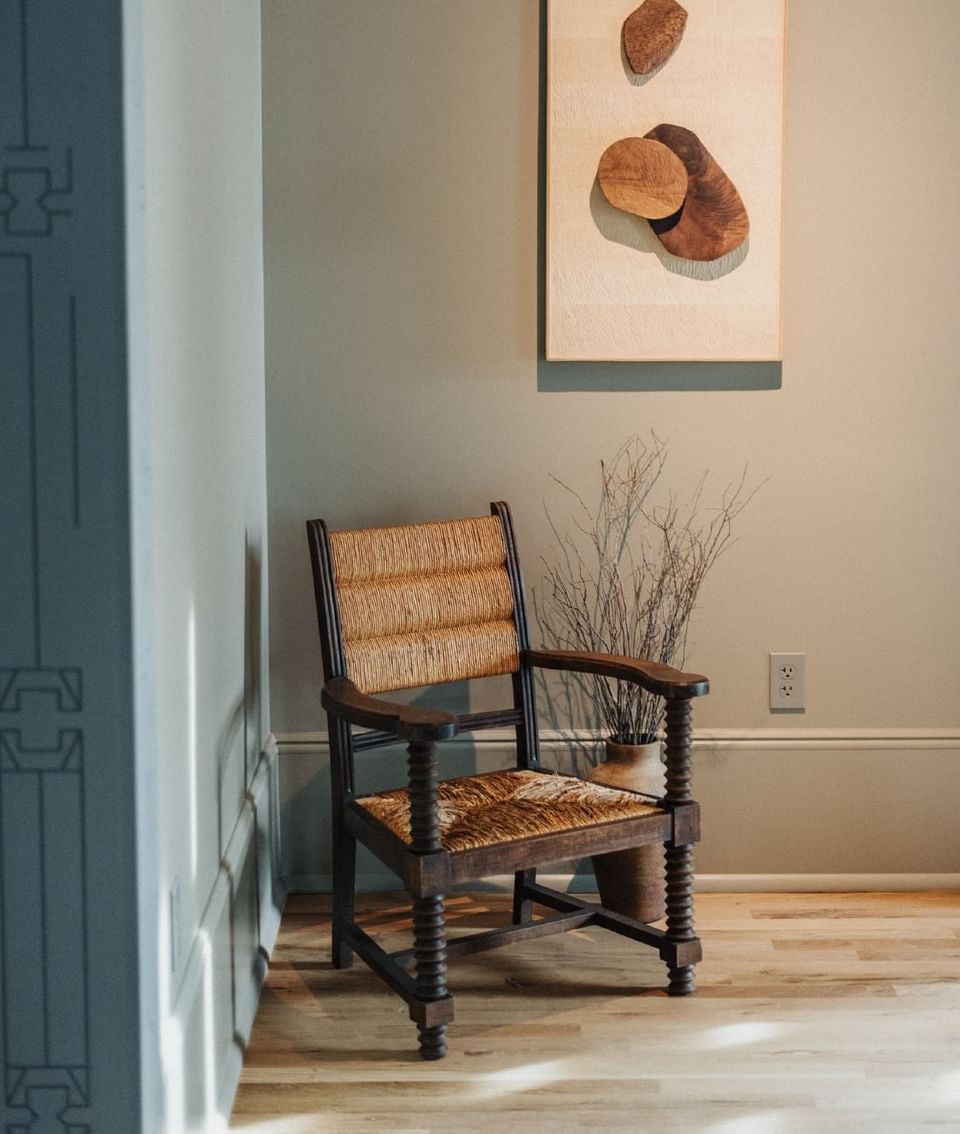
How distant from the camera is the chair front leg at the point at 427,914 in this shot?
1.99 metres

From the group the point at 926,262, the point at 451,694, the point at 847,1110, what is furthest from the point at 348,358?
the point at 847,1110

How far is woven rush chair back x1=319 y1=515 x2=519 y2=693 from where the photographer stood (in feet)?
7.91

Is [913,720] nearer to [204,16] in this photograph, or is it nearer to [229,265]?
[229,265]

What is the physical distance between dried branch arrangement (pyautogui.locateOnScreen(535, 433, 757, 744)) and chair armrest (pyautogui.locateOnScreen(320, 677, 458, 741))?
653 mm

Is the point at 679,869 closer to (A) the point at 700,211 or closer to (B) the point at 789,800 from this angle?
(B) the point at 789,800

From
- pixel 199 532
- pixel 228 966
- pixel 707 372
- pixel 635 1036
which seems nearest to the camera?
pixel 199 532

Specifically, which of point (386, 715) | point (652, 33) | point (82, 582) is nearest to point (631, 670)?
point (386, 715)

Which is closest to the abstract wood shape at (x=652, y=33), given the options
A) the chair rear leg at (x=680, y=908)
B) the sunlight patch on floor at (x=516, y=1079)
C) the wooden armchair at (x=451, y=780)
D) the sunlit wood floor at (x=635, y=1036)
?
the wooden armchair at (x=451, y=780)

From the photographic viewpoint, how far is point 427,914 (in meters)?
2.05

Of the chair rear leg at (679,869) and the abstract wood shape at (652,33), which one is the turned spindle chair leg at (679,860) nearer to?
the chair rear leg at (679,869)

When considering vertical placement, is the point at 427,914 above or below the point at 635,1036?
above

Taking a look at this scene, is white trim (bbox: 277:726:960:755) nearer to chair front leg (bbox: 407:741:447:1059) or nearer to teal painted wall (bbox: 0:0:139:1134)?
chair front leg (bbox: 407:741:447:1059)

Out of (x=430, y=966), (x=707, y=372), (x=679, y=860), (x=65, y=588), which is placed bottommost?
(x=430, y=966)

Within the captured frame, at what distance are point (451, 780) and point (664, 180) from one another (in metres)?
1.36
